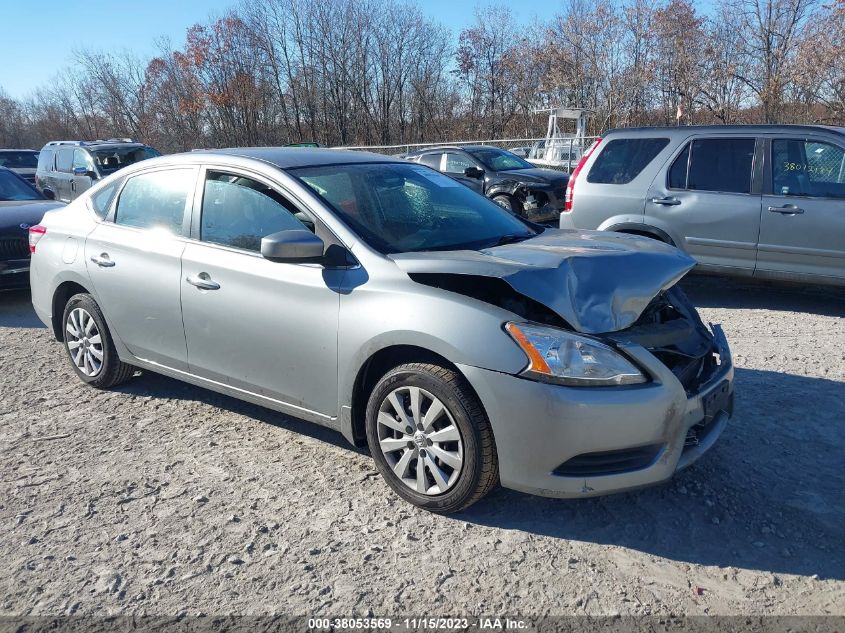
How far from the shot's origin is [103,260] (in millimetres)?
4777

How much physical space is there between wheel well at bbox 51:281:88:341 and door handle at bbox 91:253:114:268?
1.24 ft

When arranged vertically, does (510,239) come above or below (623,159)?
below

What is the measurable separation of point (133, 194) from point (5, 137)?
177ft

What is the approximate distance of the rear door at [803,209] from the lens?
662 cm

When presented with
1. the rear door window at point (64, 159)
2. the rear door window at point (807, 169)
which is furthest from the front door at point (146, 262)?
the rear door window at point (64, 159)

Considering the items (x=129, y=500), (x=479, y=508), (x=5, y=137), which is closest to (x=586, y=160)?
(x=479, y=508)

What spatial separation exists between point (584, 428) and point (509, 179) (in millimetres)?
9895

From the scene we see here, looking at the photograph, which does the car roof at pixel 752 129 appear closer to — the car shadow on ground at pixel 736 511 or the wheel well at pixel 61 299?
the car shadow on ground at pixel 736 511

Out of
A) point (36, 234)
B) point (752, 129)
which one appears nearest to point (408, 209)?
point (36, 234)

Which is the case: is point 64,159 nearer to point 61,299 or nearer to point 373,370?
point 61,299

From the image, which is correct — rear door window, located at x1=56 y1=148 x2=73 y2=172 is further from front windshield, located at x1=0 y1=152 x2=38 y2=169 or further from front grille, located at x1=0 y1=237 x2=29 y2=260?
front grille, located at x1=0 y1=237 x2=29 y2=260

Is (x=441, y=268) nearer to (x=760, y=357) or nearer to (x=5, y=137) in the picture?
(x=760, y=357)

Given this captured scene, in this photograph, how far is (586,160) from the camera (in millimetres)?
8023

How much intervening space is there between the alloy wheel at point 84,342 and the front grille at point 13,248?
11.9ft
